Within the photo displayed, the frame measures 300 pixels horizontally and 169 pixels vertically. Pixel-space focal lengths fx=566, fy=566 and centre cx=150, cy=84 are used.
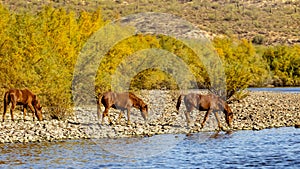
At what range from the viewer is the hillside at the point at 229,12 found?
4606 inches

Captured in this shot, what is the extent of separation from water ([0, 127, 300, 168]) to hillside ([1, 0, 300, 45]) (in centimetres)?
8964

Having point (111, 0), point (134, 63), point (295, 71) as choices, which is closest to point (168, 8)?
point (111, 0)

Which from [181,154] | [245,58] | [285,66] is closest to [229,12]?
[245,58]

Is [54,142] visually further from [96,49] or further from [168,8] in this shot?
[168,8]

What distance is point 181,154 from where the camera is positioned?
18.5 m

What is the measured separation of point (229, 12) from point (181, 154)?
393 ft

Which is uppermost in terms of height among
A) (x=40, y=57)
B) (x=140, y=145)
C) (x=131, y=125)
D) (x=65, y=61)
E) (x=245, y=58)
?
(x=245, y=58)

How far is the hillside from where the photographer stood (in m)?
117

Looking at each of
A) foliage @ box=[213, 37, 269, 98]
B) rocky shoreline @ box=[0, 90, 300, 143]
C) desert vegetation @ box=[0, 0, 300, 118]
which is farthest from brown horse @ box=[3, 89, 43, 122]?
foliage @ box=[213, 37, 269, 98]

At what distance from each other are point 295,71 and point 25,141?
61.5m

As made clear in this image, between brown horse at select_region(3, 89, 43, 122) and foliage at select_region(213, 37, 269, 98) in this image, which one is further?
foliage at select_region(213, 37, 269, 98)

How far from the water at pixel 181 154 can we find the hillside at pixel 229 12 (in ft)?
294

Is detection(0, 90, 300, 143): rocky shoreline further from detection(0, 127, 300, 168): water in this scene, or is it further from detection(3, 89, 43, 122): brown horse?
detection(0, 127, 300, 168): water

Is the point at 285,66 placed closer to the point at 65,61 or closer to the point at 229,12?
the point at 65,61
